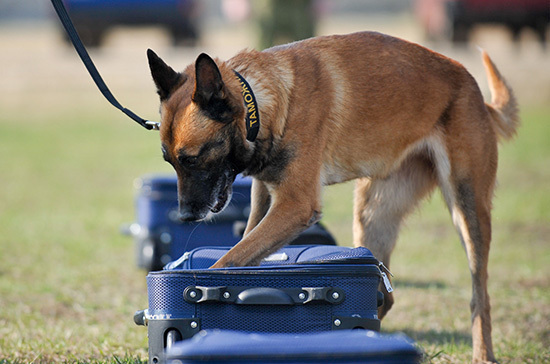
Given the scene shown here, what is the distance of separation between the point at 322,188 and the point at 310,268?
795 mm

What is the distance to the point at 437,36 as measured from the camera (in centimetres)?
1945

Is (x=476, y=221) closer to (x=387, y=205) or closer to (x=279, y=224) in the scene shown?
(x=387, y=205)

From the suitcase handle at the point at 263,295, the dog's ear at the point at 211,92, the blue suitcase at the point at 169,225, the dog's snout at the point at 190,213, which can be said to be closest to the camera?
the suitcase handle at the point at 263,295

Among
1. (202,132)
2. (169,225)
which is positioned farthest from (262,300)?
(169,225)

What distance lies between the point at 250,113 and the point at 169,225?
278cm

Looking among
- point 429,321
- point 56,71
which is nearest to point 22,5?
point 56,71

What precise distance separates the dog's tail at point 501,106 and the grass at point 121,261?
1.63ft

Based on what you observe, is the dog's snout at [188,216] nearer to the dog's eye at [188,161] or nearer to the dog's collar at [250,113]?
the dog's eye at [188,161]

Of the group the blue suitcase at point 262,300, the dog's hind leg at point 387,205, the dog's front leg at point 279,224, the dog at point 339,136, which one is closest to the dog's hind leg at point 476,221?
the dog at point 339,136

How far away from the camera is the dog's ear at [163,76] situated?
3320mm

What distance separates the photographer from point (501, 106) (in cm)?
452

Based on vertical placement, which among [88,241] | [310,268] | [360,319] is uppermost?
[310,268]

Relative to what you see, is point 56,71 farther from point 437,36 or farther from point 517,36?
point 517,36

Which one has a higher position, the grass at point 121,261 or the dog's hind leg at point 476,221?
the dog's hind leg at point 476,221
